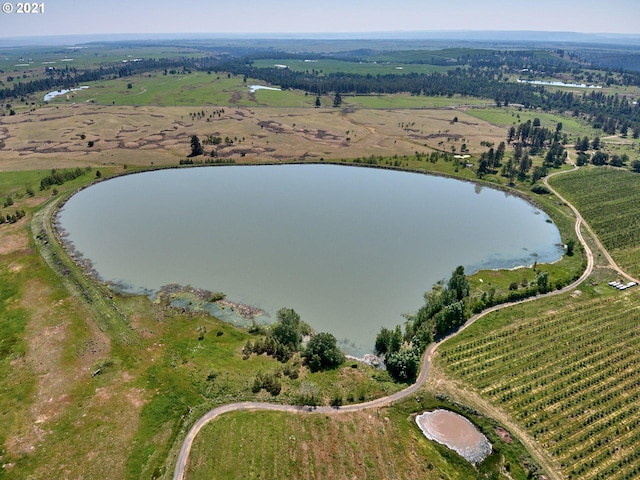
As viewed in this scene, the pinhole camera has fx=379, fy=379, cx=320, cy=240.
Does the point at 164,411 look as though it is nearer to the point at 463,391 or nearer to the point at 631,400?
the point at 463,391

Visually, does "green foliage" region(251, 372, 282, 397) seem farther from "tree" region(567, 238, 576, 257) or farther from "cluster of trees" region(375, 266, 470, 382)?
"tree" region(567, 238, 576, 257)

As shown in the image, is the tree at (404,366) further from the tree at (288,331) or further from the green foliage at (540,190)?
the green foliage at (540,190)

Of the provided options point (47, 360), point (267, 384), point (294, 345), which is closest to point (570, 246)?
point (294, 345)

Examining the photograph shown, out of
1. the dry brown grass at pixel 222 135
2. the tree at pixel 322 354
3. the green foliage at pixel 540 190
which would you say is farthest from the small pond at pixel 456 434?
the dry brown grass at pixel 222 135

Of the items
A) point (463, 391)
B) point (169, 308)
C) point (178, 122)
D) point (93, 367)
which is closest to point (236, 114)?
point (178, 122)

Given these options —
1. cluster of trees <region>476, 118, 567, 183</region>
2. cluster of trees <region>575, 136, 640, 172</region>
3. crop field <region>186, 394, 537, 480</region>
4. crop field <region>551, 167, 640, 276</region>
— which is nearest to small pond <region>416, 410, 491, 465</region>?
crop field <region>186, 394, 537, 480</region>

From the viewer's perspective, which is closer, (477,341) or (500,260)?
(477,341)

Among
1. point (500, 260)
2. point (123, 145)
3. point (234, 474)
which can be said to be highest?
point (123, 145)

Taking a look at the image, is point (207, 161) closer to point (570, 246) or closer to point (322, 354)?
point (322, 354)
